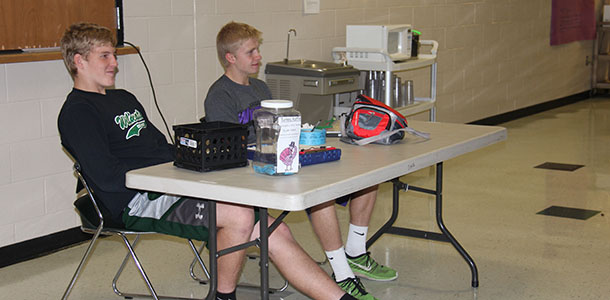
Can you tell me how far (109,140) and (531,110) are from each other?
6.43 metres

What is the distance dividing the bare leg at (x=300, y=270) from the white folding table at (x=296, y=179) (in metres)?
0.15

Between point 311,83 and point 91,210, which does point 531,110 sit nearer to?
point 311,83

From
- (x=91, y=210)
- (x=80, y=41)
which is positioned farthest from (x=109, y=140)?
(x=80, y=41)

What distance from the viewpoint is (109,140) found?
2691 mm

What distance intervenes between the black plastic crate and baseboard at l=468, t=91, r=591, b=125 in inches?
Answer: 208

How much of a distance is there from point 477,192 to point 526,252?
3.85 ft

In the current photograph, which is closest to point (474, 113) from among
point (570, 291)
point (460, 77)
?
point (460, 77)

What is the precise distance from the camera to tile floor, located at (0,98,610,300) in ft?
10.4

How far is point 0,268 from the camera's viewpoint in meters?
3.42

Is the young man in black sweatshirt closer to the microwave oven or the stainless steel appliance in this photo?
the stainless steel appliance

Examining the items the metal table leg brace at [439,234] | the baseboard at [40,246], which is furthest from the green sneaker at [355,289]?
the baseboard at [40,246]

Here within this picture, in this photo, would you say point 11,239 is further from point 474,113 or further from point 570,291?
point 474,113

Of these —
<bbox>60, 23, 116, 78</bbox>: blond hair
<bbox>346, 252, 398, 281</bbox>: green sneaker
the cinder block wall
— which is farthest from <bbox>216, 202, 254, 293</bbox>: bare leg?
the cinder block wall

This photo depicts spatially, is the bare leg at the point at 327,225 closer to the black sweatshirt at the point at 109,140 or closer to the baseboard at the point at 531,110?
the black sweatshirt at the point at 109,140
